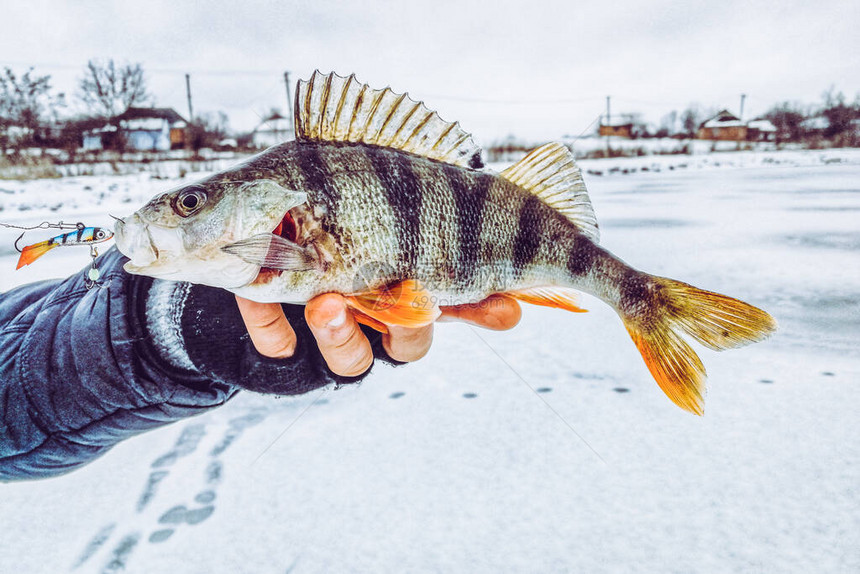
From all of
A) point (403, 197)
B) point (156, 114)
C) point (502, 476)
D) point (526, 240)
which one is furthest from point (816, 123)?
point (156, 114)

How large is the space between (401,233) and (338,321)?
0.72ft

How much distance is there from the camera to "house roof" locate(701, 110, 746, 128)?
2422cm

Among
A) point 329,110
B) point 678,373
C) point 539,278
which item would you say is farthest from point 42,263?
point 678,373

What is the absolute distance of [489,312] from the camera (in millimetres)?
1311

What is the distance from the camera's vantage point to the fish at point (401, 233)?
2.93 ft

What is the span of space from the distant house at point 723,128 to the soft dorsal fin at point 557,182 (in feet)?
89.2

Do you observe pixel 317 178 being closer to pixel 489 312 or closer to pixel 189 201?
pixel 189 201

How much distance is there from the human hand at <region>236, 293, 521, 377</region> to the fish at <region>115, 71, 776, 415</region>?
40 millimetres

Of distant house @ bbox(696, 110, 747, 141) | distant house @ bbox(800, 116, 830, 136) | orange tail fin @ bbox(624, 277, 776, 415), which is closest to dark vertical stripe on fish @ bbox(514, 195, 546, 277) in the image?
orange tail fin @ bbox(624, 277, 776, 415)

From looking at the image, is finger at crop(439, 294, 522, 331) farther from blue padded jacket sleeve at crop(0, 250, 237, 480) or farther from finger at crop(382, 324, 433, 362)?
blue padded jacket sleeve at crop(0, 250, 237, 480)

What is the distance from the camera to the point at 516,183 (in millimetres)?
1148

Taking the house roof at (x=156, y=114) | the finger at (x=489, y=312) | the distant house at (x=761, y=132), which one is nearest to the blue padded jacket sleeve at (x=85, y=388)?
the finger at (x=489, y=312)

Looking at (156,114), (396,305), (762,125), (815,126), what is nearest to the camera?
(396,305)

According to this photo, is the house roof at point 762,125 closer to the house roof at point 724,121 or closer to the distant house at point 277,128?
the house roof at point 724,121
